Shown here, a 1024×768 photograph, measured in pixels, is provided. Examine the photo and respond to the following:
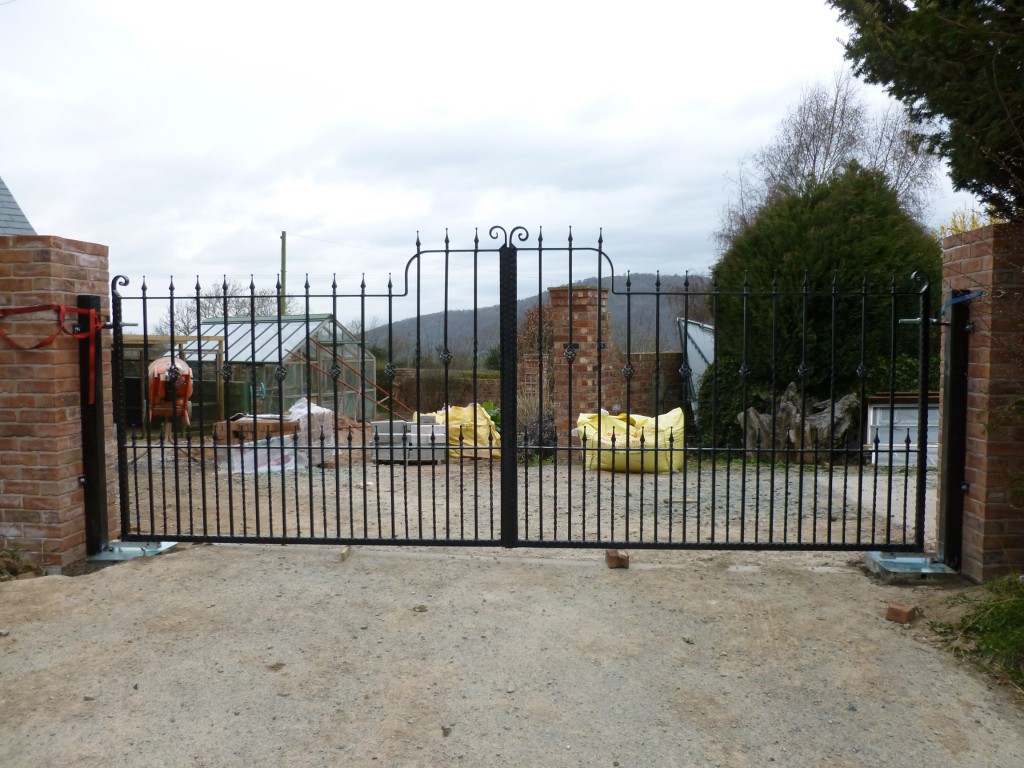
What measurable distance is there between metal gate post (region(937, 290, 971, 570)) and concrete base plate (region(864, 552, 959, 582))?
8 centimetres

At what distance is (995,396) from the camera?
4.37 metres

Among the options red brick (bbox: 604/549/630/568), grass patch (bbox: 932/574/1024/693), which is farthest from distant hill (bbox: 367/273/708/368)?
grass patch (bbox: 932/574/1024/693)

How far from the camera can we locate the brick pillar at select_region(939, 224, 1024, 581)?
428cm

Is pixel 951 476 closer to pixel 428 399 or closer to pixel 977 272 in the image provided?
pixel 977 272

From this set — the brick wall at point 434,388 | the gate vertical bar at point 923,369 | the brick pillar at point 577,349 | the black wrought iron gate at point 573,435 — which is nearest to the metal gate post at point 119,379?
the black wrought iron gate at point 573,435

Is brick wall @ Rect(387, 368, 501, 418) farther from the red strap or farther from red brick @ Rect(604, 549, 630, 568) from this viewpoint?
the red strap

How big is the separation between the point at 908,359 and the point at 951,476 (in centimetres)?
588

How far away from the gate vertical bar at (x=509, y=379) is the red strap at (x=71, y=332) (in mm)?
2490

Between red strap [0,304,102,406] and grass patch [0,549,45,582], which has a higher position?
red strap [0,304,102,406]

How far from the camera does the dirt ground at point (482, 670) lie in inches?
118

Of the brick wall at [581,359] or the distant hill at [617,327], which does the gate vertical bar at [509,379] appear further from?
the distant hill at [617,327]

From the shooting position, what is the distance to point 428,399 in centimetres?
1836

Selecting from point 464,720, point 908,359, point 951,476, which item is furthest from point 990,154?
point 908,359

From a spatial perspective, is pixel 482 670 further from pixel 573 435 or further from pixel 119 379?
pixel 573 435
